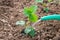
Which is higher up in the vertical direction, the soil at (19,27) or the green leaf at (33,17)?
the green leaf at (33,17)

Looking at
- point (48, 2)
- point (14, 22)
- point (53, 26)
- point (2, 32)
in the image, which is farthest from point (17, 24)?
point (48, 2)

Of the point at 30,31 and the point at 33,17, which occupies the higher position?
the point at 33,17

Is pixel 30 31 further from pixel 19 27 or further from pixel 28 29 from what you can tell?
pixel 19 27

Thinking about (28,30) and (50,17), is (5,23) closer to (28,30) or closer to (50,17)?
(28,30)

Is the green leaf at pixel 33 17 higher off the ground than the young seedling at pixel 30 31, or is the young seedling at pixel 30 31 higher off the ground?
the green leaf at pixel 33 17

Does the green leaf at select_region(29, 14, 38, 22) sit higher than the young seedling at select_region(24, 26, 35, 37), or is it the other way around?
the green leaf at select_region(29, 14, 38, 22)

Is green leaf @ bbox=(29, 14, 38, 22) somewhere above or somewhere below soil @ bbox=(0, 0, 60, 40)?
above

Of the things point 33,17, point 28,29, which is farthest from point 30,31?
point 33,17

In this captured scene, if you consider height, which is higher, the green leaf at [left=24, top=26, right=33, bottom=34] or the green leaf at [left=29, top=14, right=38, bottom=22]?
the green leaf at [left=29, top=14, right=38, bottom=22]

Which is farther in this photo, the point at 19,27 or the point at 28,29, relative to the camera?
the point at 19,27
